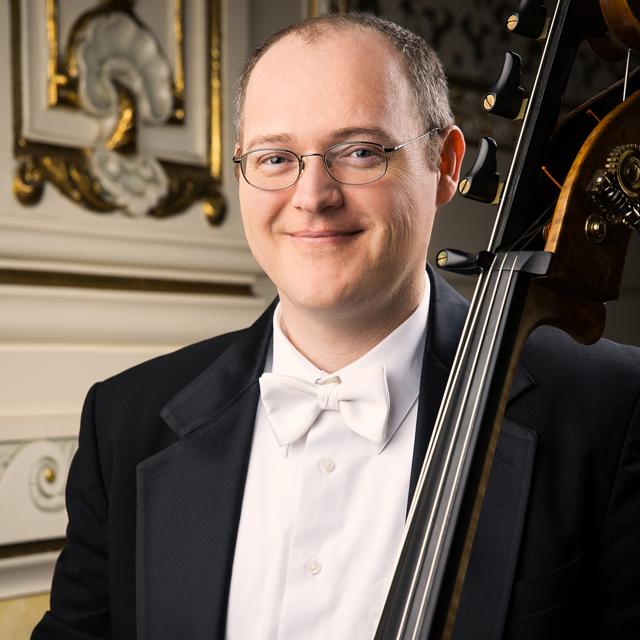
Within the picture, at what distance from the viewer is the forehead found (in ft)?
3.60

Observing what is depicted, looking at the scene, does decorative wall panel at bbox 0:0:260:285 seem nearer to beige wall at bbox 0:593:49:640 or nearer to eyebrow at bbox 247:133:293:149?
beige wall at bbox 0:593:49:640

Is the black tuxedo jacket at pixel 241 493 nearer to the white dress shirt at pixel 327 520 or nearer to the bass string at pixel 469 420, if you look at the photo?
the white dress shirt at pixel 327 520

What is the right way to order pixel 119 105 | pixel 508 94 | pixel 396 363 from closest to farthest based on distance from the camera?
pixel 508 94, pixel 396 363, pixel 119 105

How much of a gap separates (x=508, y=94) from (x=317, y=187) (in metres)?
0.38

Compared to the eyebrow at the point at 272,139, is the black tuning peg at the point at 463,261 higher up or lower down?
lower down

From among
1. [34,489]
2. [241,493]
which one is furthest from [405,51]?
[34,489]

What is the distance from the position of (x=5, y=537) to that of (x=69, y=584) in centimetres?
52

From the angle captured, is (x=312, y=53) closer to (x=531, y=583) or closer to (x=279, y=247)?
(x=279, y=247)

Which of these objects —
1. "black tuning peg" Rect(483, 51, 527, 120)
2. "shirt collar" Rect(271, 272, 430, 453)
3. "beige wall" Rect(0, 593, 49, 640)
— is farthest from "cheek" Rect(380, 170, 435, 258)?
"beige wall" Rect(0, 593, 49, 640)

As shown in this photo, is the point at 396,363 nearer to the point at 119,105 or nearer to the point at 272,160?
the point at 272,160

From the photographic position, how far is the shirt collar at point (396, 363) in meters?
1.20

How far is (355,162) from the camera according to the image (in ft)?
3.60

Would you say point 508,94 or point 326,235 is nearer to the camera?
point 508,94

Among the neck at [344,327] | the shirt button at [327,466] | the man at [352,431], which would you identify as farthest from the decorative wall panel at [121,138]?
the shirt button at [327,466]
